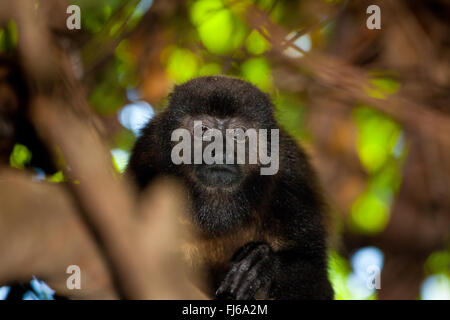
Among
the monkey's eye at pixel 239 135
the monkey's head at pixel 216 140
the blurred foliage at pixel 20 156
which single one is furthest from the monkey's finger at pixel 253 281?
the blurred foliage at pixel 20 156

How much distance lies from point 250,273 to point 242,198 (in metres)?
0.69

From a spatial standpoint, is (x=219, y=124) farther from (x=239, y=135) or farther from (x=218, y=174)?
(x=218, y=174)

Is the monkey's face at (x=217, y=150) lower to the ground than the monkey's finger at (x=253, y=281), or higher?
higher

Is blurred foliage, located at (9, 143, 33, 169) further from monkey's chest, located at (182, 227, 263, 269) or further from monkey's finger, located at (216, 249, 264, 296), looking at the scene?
monkey's finger, located at (216, 249, 264, 296)

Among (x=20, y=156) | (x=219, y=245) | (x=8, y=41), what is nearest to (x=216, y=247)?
(x=219, y=245)

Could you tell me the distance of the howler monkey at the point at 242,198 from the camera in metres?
3.58

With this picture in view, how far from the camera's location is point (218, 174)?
3.62m

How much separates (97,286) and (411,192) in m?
4.78

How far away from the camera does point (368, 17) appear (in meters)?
5.59

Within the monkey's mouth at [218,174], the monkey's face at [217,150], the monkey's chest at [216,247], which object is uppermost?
the monkey's face at [217,150]

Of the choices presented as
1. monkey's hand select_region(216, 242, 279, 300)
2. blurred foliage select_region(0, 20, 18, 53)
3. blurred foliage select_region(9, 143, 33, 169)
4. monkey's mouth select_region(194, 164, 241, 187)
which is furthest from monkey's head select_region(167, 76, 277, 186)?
blurred foliage select_region(0, 20, 18, 53)

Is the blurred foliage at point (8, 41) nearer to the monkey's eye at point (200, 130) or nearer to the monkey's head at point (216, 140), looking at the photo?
the monkey's head at point (216, 140)
